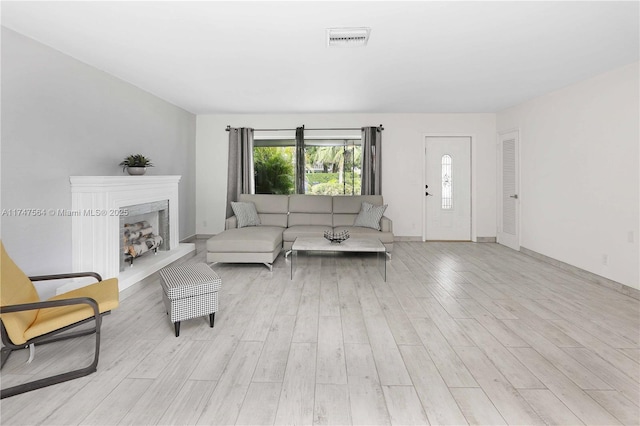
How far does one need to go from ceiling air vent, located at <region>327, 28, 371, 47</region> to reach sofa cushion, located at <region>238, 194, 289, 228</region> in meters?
3.21

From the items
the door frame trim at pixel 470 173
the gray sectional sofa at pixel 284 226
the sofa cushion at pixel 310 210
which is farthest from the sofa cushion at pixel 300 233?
the door frame trim at pixel 470 173

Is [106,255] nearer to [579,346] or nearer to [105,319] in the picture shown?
[105,319]

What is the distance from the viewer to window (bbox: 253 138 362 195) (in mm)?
6520

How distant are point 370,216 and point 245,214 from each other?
2066 millimetres

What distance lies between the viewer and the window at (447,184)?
6387 millimetres

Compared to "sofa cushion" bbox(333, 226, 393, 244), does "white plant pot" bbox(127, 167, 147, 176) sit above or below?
above

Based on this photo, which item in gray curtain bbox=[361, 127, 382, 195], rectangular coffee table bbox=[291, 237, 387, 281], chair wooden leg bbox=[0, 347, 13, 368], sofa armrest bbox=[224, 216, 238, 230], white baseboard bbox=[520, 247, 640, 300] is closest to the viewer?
chair wooden leg bbox=[0, 347, 13, 368]

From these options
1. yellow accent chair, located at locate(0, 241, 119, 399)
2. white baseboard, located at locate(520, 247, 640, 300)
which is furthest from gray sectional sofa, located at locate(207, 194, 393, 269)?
white baseboard, located at locate(520, 247, 640, 300)

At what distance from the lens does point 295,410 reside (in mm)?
1668

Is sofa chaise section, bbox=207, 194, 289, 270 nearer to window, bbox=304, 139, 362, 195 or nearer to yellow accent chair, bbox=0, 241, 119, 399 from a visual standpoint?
yellow accent chair, bbox=0, 241, 119, 399

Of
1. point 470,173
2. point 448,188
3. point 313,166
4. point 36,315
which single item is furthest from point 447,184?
point 36,315

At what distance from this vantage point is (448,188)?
21.0 ft

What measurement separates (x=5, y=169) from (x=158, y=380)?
220 cm

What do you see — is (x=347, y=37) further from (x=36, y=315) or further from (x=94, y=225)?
(x=36, y=315)
